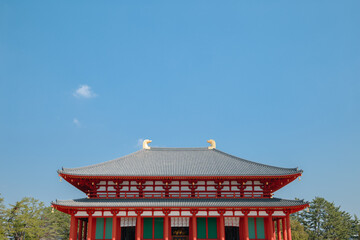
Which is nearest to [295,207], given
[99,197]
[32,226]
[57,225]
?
[99,197]

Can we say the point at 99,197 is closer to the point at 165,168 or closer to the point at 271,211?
the point at 165,168

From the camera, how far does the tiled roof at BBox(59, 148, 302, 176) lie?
90.4 ft

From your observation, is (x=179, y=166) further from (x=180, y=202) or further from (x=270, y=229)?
(x=270, y=229)

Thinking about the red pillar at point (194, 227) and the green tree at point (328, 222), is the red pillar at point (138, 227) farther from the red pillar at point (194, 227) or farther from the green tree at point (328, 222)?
the green tree at point (328, 222)

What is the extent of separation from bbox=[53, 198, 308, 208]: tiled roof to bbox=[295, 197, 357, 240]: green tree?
35504 millimetres

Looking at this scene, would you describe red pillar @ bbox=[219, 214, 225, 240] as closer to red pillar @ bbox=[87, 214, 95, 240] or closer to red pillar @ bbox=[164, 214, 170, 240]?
red pillar @ bbox=[164, 214, 170, 240]

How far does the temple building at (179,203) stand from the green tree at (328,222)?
33.8 m

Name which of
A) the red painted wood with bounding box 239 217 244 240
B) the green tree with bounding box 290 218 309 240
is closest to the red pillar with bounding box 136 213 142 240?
the red painted wood with bounding box 239 217 244 240

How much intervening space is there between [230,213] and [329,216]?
39.2m

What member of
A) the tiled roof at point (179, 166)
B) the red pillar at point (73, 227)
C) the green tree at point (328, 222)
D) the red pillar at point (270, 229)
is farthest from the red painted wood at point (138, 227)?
the green tree at point (328, 222)

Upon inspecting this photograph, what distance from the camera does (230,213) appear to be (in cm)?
2642

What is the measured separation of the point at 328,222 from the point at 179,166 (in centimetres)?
3983

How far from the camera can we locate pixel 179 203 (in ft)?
85.8

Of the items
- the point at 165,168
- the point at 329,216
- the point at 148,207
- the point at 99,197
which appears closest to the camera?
the point at 148,207
